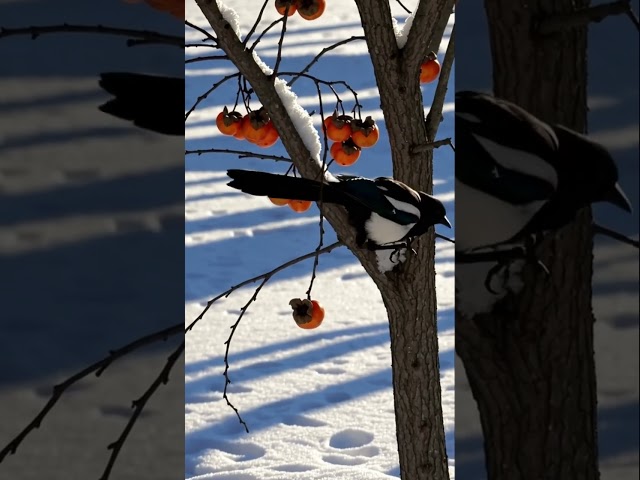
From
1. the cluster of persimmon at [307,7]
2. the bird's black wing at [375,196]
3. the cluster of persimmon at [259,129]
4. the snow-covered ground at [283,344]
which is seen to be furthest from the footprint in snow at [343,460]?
the bird's black wing at [375,196]

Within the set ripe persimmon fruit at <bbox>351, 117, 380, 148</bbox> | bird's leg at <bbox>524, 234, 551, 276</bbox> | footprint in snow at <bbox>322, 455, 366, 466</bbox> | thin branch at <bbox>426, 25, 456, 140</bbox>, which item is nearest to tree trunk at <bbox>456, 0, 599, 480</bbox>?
bird's leg at <bbox>524, 234, 551, 276</bbox>

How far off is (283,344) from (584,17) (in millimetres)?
2689

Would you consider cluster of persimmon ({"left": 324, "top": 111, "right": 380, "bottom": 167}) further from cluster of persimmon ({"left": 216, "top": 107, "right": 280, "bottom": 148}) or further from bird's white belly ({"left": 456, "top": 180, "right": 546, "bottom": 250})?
bird's white belly ({"left": 456, "top": 180, "right": 546, "bottom": 250})

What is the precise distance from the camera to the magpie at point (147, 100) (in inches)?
28.9

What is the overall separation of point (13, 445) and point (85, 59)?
0.33 meters

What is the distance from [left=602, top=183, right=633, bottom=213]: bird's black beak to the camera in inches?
21.8

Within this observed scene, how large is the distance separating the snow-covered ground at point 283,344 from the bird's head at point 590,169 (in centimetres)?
180

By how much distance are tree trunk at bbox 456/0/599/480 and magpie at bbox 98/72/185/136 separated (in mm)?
265

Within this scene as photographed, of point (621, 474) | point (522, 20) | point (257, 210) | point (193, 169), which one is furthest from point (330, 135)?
point (193, 169)

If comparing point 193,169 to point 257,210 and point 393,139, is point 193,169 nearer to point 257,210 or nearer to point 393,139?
point 257,210

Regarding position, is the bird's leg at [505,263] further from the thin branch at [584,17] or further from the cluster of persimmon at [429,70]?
the cluster of persimmon at [429,70]

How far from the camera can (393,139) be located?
42.6 inches

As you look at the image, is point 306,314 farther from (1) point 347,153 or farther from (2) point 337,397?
(2) point 337,397

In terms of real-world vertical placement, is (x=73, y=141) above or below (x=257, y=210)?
below
